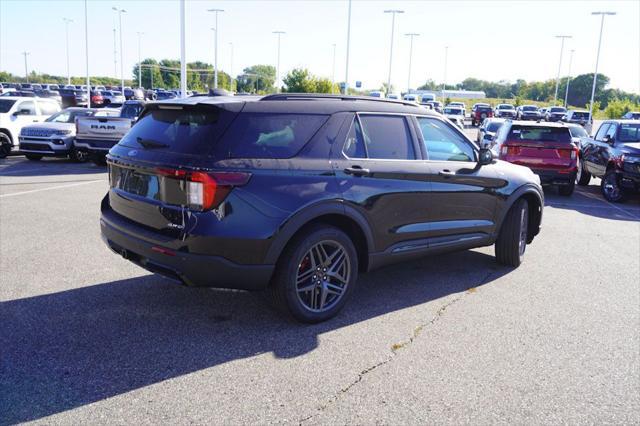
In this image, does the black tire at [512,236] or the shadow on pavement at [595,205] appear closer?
the black tire at [512,236]

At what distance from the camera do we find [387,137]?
510 centimetres

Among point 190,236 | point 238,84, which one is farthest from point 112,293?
point 238,84

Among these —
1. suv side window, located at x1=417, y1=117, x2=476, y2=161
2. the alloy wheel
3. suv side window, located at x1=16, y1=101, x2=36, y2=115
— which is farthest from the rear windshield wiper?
suv side window, located at x1=16, y1=101, x2=36, y2=115

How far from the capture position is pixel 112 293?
16.9 ft

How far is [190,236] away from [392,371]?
1682 millimetres

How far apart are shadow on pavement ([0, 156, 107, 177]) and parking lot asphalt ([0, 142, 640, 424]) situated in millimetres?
7269

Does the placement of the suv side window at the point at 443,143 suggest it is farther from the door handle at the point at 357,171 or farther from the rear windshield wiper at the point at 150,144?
the rear windshield wiper at the point at 150,144

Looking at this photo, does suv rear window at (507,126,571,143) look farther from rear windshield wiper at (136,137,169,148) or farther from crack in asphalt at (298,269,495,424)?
rear windshield wiper at (136,137,169,148)

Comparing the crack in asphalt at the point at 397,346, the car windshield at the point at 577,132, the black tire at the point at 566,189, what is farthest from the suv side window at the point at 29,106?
the car windshield at the point at 577,132

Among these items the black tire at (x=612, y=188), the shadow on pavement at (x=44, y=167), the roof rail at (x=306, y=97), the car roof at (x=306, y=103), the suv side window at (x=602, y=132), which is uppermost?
the roof rail at (x=306, y=97)

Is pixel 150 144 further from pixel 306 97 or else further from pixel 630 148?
pixel 630 148

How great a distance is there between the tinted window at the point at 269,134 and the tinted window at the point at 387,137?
535mm

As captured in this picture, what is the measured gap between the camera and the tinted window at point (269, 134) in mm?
4102

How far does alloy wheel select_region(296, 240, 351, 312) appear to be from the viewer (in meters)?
4.52
